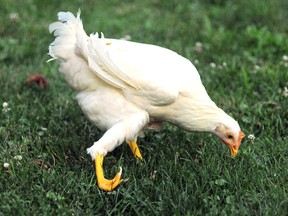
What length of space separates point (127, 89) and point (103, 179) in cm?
55

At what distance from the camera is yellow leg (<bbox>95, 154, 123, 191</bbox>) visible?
3174mm

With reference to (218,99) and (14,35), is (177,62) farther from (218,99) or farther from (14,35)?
(14,35)

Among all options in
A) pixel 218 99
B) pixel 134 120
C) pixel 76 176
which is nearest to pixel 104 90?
pixel 134 120

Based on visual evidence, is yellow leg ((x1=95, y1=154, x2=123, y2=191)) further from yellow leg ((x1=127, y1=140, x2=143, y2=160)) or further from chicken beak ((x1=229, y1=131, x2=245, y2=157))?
chicken beak ((x1=229, y1=131, x2=245, y2=157))

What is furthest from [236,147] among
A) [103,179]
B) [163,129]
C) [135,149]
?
[103,179]

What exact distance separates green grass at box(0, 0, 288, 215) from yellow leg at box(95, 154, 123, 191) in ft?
0.14

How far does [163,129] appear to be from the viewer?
4.13 metres

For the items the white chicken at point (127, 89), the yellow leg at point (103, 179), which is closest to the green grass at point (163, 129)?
the yellow leg at point (103, 179)

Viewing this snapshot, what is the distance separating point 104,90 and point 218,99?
4.64ft

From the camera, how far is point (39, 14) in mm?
6258

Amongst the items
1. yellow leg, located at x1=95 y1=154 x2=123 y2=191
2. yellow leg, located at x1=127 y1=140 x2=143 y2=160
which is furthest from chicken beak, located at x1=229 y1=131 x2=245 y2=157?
yellow leg, located at x1=95 y1=154 x2=123 y2=191

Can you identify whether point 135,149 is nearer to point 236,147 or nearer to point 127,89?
point 127,89

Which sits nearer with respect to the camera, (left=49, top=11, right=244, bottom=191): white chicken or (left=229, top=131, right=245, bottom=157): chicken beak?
(left=49, top=11, right=244, bottom=191): white chicken

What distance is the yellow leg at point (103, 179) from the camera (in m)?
3.17
